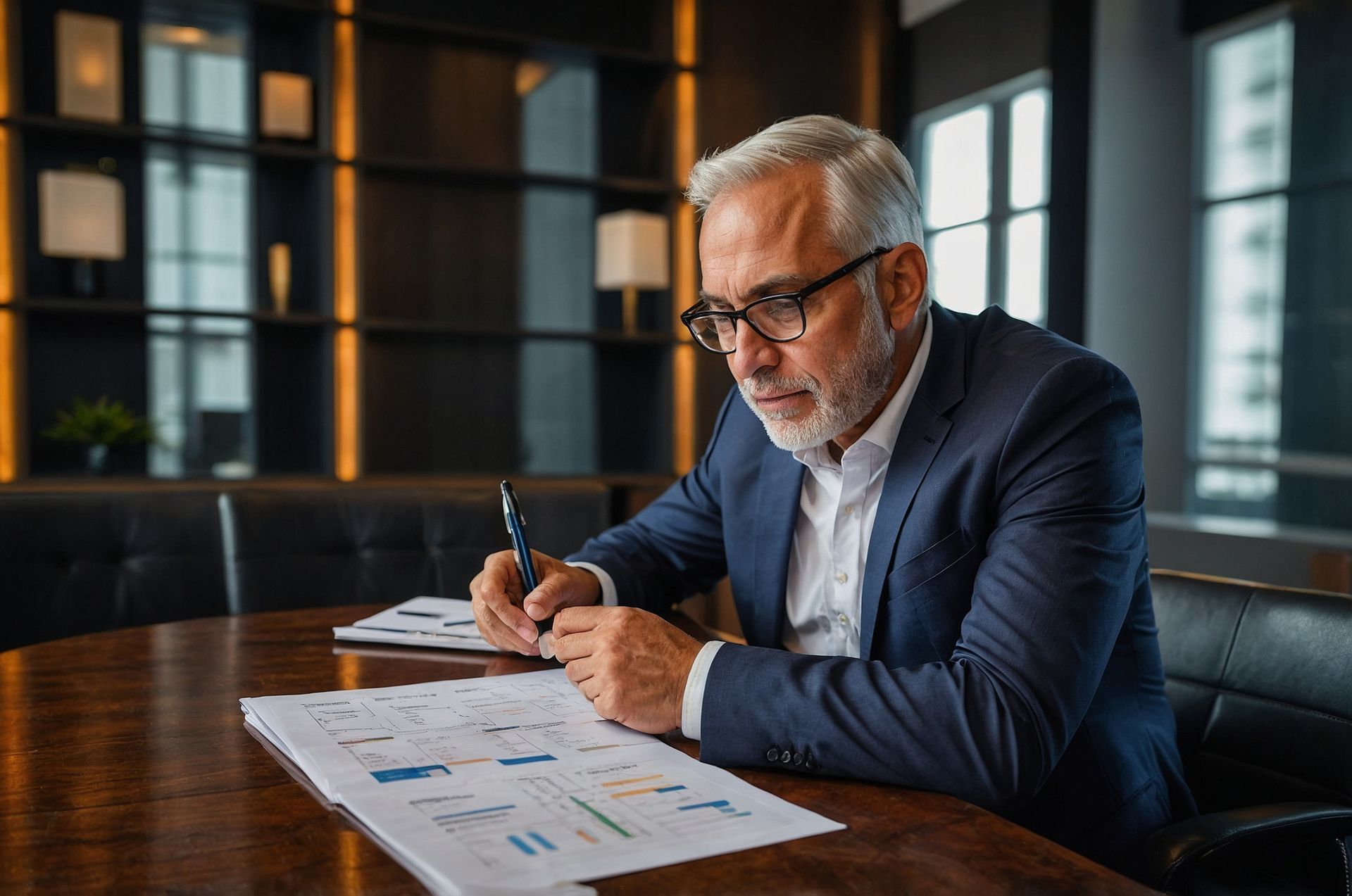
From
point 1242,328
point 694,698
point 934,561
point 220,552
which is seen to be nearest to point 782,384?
point 934,561

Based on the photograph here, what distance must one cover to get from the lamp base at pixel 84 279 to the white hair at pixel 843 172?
2841mm

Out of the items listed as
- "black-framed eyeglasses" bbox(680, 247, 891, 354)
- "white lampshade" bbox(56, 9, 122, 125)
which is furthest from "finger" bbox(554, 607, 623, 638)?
"white lampshade" bbox(56, 9, 122, 125)

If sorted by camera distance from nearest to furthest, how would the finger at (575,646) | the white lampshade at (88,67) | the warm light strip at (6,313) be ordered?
the finger at (575,646) → the warm light strip at (6,313) → the white lampshade at (88,67)

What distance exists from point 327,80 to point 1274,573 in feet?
12.6

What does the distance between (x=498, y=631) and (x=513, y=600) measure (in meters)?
0.05

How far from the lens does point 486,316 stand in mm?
4270

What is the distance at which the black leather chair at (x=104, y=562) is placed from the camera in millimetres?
2318

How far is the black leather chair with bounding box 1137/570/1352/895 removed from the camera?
3.56 feet

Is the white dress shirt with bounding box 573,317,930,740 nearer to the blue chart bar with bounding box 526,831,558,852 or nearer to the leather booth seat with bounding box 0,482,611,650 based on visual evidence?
the blue chart bar with bounding box 526,831,558,852

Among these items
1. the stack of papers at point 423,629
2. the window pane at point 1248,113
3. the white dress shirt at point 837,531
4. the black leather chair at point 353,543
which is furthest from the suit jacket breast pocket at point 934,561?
the window pane at point 1248,113

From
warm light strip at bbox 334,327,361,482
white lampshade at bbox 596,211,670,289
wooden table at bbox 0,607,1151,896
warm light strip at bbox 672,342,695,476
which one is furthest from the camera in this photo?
warm light strip at bbox 672,342,695,476

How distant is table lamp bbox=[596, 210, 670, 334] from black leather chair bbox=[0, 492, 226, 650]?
6.52 feet

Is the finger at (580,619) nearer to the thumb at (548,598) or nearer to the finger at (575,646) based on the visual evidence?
the finger at (575,646)

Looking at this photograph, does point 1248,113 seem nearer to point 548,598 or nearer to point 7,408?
point 548,598
